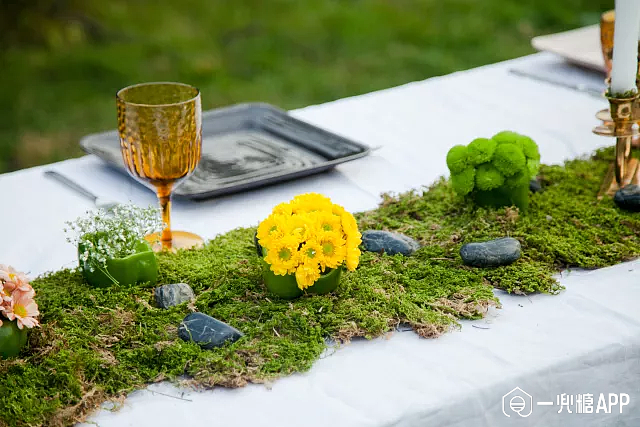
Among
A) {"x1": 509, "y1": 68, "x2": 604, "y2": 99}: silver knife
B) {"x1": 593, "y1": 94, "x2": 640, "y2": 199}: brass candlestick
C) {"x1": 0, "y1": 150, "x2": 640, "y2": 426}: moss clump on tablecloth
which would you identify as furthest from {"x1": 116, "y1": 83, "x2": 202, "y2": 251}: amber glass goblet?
{"x1": 509, "y1": 68, "x2": 604, "y2": 99}: silver knife

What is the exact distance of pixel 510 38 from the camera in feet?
15.6

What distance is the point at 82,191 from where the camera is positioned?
1.50 m

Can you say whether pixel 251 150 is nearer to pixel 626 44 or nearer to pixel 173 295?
pixel 173 295

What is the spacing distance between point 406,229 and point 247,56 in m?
3.41

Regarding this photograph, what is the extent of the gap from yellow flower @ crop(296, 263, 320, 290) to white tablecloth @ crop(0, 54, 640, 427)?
0.10 metres

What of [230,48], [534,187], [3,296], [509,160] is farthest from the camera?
[230,48]

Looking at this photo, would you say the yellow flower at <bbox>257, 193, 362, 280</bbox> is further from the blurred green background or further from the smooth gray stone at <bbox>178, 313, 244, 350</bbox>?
the blurred green background

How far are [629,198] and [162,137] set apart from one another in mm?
749

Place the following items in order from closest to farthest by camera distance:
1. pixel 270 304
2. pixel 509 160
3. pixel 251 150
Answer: pixel 270 304 < pixel 509 160 < pixel 251 150

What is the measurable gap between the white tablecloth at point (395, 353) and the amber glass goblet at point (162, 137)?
11 centimetres

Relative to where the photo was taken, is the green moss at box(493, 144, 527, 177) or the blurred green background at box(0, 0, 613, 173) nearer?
the green moss at box(493, 144, 527, 177)

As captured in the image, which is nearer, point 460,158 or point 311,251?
point 311,251

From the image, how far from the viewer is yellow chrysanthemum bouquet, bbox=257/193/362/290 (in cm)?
102

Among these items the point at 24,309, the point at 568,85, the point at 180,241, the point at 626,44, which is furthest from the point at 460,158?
the point at 568,85
